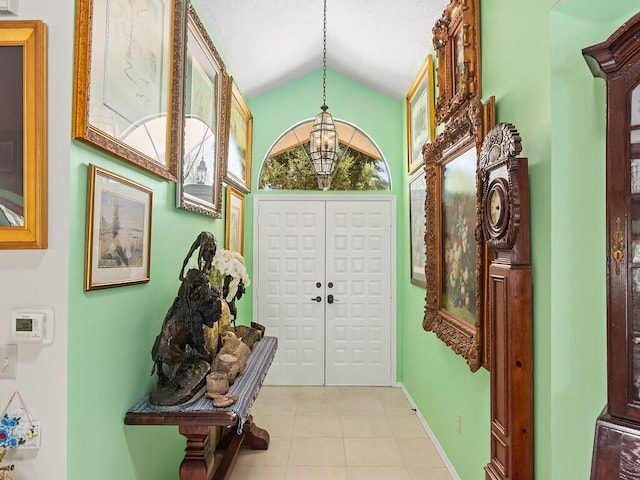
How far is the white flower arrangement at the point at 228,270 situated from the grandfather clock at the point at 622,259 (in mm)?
1911

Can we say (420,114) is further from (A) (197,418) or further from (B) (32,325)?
(B) (32,325)

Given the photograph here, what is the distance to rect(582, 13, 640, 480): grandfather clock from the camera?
138cm

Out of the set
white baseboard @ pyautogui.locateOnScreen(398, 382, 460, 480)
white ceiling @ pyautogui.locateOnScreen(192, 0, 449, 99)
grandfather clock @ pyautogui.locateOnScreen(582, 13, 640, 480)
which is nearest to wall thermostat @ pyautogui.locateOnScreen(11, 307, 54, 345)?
grandfather clock @ pyautogui.locateOnScreen(582, 13, 640, 480)

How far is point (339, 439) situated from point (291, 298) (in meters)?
1.74

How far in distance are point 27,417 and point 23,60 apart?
1.15 metres

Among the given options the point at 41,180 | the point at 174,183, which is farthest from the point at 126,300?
the point at 174,183

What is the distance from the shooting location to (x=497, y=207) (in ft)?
6.21

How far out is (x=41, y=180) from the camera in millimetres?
1389

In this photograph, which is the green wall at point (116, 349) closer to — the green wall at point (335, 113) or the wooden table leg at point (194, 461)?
the wooden table leg at point (194, 461)

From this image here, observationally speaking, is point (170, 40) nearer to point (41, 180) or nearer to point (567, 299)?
point (41, 180)

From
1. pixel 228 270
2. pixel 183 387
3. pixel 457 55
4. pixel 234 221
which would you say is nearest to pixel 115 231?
pixel 183 387

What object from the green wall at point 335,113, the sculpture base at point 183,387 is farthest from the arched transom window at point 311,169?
the sculpture base at point 183,387

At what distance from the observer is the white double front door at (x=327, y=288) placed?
482cm

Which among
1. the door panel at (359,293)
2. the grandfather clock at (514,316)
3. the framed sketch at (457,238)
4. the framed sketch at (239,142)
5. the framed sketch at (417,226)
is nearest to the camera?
the grandfather clock at (514,316)
